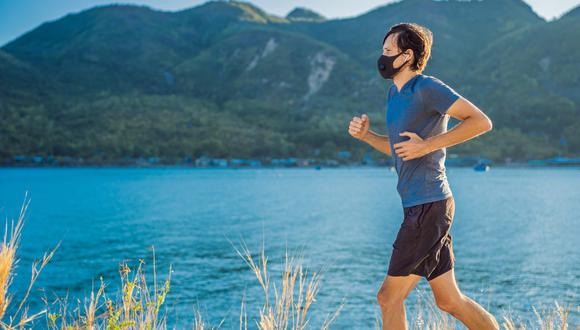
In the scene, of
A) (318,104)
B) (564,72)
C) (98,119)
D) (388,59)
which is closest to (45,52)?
(98,119)

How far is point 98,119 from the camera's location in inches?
5266

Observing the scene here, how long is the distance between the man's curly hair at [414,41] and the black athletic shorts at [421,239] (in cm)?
73

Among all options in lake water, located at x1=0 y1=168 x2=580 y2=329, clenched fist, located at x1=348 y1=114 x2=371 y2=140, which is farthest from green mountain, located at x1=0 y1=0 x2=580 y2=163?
clenched fist, located at x1=348 y1=114 x2=371 y2=140

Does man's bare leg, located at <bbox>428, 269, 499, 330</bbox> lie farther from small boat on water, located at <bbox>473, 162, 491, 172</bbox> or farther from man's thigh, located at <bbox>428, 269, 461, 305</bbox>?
small boat on water, located at <bbox>473, 162, 491, 172</bbox>

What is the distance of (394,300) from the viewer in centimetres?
284

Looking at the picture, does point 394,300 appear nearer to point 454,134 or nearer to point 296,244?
point 454,134

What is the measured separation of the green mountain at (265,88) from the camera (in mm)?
134750

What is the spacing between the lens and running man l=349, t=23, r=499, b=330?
269 cm

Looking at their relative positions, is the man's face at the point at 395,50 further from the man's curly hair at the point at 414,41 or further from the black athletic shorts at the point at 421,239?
the black athletic shorts at the point at 421,239

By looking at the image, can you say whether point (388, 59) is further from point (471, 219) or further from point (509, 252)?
Answer: point (471, 219)

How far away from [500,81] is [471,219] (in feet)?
326

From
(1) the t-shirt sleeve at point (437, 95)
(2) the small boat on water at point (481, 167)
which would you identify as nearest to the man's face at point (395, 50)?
(1) the t-shirt sleeve at point (437, 95)

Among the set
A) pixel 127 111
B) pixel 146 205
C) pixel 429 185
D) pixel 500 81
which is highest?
pixel 500 81

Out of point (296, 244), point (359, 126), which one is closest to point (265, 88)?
point (296, 244)
